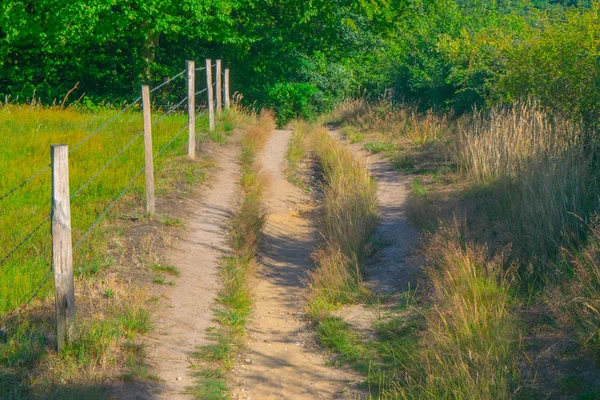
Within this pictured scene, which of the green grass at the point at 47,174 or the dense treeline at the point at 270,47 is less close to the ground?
the dense treeline at the point at 270,47

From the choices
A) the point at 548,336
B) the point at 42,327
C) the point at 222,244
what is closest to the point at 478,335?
the point at 548,336

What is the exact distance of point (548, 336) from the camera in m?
6.29

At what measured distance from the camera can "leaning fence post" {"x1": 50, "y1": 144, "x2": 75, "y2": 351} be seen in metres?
5.96

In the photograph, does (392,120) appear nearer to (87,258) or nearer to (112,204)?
(112,204)

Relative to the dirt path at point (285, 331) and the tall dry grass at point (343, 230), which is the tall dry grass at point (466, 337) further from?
the tall dry grass at point (343, 230)

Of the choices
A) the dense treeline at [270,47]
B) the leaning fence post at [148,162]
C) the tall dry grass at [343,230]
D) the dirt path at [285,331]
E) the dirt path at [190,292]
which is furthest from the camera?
the dense treeline at [270,47]

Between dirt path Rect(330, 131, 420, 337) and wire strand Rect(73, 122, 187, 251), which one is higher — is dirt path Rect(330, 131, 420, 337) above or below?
below

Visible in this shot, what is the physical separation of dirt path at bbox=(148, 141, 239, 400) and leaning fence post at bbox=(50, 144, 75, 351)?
77cm

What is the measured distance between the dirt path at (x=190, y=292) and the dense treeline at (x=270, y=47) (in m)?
8.60

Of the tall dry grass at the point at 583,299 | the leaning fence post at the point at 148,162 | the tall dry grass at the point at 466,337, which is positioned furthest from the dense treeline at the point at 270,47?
the tall dry grass at the point at 583,299

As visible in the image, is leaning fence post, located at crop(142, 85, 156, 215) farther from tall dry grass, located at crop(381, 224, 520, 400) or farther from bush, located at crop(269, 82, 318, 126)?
bush, located at crop(269, 82, 318, 126)

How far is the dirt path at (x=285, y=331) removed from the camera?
21.1 feet

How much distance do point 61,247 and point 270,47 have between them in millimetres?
23189

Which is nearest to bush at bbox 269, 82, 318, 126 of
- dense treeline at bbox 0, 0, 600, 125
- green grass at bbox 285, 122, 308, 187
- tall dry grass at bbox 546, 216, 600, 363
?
dense treeline at bbox 0, 0, 600, 125
